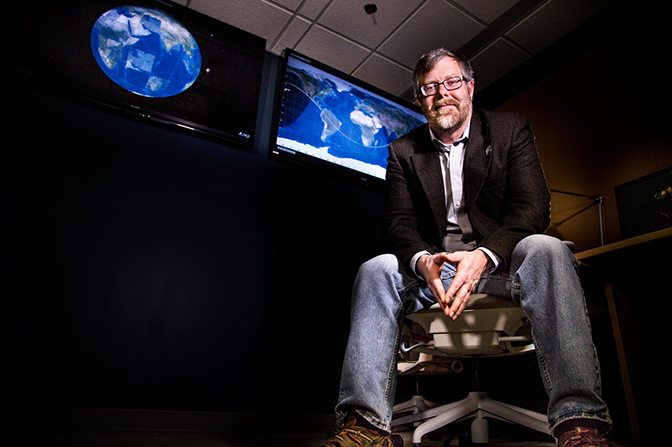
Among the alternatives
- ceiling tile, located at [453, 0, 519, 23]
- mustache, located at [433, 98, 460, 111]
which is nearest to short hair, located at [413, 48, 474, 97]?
mustache, located at [433, 98, 460, 111]

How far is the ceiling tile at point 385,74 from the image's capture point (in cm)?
306

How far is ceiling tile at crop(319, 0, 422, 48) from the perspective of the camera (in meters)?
2.62

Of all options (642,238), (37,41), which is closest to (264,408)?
(642,238)

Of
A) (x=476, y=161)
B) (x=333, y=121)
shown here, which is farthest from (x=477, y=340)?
(x=333, y=121)

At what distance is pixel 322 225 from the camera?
2586mm

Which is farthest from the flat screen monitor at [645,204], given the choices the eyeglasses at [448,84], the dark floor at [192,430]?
the eyeglasses at [448,84]

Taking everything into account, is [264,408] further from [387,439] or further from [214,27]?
[214,27]

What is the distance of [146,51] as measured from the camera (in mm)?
2238

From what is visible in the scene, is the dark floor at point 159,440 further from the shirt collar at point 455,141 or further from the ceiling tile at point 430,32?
the ceiling tile at point 430,32

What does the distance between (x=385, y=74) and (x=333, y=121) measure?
0.70 metres

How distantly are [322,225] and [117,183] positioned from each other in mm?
1143

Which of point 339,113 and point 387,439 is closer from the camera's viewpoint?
point 387,439

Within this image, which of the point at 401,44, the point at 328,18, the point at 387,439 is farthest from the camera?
the point at 401,44

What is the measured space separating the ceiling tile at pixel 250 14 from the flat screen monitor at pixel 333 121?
0.23 meters
